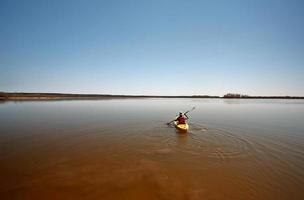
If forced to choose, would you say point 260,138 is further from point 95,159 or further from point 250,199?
point 95,159

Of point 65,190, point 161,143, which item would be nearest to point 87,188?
→ point 65,190

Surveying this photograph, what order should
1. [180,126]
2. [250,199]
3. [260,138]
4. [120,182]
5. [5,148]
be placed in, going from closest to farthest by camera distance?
1. [250,199]
2. [120,182]
3. [5,148]
4. [260,138]
5. [180,126]

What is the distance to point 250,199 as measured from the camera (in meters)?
5.81

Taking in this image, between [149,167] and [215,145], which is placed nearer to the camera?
[149,167]

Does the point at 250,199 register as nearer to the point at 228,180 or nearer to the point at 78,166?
the point at 228,180

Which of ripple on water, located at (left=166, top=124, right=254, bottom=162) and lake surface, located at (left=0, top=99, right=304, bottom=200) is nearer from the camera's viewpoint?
lake surface, located at (left=0, top=99, right=304, bottom=200)

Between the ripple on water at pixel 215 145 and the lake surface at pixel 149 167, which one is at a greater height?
the ripple on water at pixel 215 145

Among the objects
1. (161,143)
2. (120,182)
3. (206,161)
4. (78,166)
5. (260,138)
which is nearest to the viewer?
(120,182)

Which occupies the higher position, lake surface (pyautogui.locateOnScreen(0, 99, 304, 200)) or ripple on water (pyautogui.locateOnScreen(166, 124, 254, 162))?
ripple on water (pyautogui.locateOnScreen(166, 124, 254, 162))

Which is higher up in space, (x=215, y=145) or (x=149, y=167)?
(x=215, y=145)

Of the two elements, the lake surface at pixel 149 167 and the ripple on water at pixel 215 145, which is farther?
the ripple on water at pixel 215 145

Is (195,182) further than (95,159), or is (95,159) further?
(95,159)

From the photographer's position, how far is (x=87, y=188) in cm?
635

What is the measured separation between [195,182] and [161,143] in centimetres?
567
